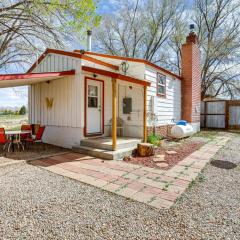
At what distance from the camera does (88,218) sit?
9.39 ft

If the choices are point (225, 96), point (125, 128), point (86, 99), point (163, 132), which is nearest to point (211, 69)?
point (225, 96)

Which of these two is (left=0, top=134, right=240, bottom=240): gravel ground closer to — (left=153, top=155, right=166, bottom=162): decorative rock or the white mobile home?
(left=153, top=155, right=166, bottom=162): decorative rock

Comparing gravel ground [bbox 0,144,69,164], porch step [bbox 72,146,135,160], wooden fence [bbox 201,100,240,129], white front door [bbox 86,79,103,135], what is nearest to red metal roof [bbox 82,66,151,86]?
white front door [bbox 86,79,103,135]

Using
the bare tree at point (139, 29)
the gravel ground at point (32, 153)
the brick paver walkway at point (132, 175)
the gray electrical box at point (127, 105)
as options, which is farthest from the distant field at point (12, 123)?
the bare tree at point (139, 29)

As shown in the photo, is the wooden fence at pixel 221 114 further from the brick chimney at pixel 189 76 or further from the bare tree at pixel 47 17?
the bare tree at pixel 47 17

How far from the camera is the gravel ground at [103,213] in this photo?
2537 millimetres

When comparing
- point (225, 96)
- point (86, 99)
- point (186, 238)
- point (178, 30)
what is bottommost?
point (186, 238)

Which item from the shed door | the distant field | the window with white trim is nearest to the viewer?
the window with white trim

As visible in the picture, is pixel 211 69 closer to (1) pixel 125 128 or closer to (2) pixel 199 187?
(1) pixel 125 128

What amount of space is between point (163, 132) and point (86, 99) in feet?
14.3

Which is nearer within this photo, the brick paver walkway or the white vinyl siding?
the brick paver walkway

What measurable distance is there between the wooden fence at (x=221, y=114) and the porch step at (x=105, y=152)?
10.5 metres

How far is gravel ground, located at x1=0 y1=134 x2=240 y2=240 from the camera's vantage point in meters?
2.54

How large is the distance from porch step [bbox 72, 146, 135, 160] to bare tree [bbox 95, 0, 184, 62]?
1679cm
